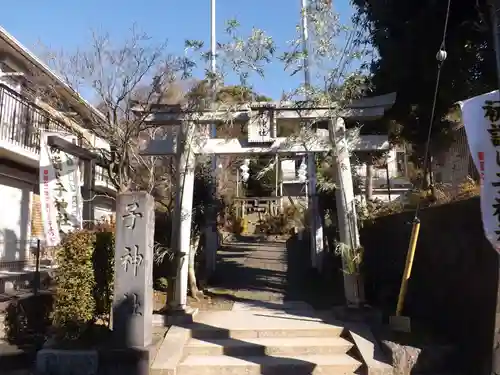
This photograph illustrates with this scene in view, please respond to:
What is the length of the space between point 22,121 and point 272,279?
325 inches

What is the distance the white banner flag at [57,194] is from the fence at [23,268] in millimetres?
1027

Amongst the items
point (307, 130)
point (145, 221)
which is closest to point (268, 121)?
point (307, 130)

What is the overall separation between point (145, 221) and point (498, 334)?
512 cm

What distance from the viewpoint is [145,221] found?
759cm

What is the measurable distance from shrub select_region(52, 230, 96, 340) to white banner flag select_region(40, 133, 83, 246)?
164 centimetres

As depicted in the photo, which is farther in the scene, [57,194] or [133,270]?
[57,194]

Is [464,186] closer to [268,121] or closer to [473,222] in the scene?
[473,222]

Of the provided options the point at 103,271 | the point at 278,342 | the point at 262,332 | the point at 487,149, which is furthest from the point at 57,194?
the point at 487,149

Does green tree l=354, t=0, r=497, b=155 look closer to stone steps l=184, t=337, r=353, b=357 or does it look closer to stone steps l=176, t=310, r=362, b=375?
stone steps l=176, t=310, r=362, b=375

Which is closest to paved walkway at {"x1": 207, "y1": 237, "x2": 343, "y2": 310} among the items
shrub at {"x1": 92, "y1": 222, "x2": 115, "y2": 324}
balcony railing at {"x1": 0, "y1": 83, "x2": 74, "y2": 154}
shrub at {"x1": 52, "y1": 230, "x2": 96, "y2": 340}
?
shrub at {"x1": 92, "y1": 222, "x2": 115, "y2": 324}

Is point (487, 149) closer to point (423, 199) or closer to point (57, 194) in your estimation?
point (423, 199)

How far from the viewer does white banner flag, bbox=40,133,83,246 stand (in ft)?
29.6

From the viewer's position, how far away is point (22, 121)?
12.6 m

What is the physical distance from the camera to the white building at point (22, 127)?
1196 cm
